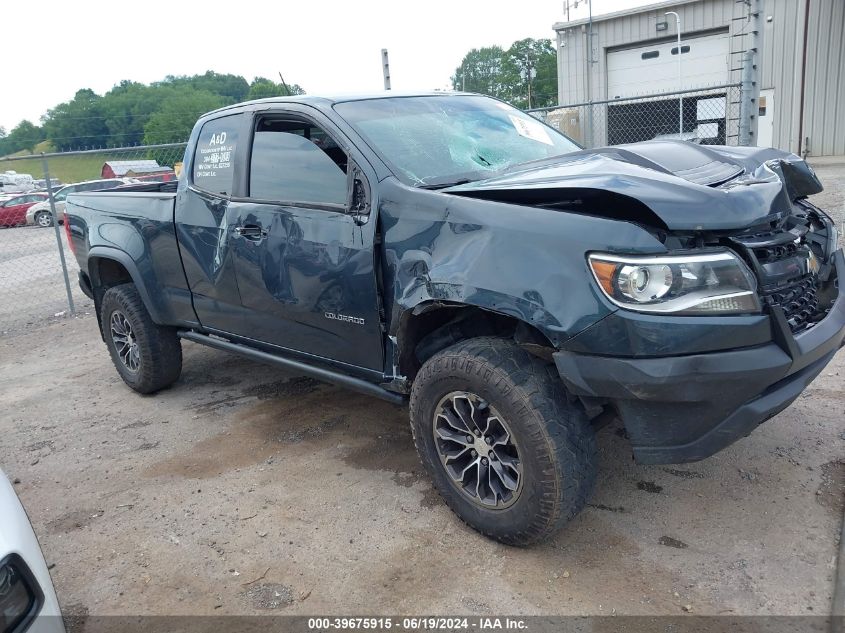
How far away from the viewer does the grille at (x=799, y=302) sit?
2571mm

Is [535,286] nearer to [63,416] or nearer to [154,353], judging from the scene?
[154,353]

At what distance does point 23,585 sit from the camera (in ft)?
6.19

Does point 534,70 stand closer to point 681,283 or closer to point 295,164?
point 295,164

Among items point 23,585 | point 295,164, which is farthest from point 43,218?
point 23,585

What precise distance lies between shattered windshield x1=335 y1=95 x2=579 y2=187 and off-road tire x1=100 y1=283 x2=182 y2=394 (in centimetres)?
237

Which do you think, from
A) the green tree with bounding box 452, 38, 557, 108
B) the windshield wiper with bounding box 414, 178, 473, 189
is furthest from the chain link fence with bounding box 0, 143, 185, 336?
the green tree with bounding box 452, 38, 557, 108

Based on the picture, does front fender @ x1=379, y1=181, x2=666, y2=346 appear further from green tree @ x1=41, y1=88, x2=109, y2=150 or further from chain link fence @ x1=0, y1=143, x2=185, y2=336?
green tree @ x1=41, y1=88, x2=109, y2=150

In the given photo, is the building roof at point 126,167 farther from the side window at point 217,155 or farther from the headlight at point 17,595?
the headlight at point 17,595

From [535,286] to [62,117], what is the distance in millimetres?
80913

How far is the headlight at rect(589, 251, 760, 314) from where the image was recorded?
2412 millimetres

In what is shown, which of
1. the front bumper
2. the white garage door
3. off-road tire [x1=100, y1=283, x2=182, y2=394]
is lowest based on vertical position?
off-road tire [x1=100, y1=283, x2=182, y2=394]

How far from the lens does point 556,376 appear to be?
2.76 m

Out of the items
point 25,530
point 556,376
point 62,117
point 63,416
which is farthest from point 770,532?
point 62,117

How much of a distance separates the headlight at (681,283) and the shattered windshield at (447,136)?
3.70 ft
